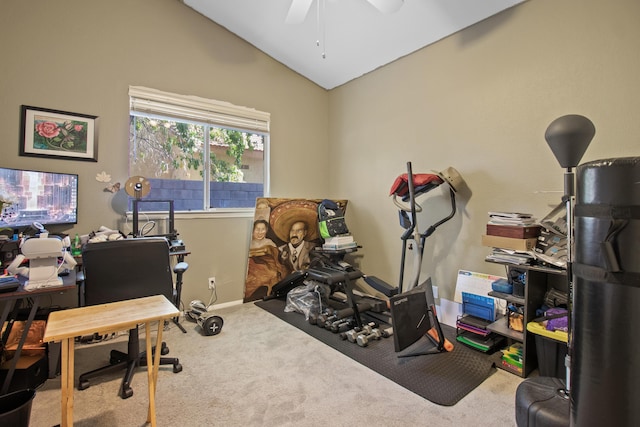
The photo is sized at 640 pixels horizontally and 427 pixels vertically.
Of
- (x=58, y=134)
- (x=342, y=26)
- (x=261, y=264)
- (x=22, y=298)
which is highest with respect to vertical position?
(x=342, y=26)

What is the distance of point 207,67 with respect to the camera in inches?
142

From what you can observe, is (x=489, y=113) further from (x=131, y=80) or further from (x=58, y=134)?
(x=58, y=134)

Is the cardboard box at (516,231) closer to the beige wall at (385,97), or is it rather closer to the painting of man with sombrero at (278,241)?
the beige wall at (385,97)

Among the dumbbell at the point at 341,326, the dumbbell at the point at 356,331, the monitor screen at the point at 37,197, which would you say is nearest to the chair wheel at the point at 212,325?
the dumbbell at the point at 341,326

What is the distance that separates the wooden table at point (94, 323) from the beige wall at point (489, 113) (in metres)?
2.68

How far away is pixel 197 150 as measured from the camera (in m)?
3.69

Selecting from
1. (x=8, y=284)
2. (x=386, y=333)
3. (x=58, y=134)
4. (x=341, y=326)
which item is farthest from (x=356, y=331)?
(x=58, y=134)

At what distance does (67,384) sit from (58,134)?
232 cm

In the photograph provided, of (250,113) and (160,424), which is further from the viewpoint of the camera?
(250,113)

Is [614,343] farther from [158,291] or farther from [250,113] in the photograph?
[250,113]

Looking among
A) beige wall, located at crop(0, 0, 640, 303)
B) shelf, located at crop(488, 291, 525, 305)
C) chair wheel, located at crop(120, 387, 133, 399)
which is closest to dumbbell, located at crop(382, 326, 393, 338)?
beige wall, located at crop(0, 0, 640, 303)

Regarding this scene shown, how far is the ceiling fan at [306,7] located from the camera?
2.21 m

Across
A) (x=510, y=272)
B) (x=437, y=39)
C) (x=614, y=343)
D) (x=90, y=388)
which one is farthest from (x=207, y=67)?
(x=614, y=343)

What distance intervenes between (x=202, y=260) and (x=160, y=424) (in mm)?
1998
